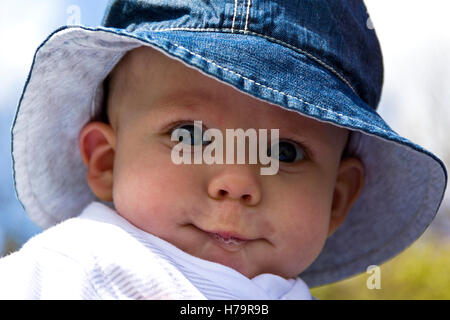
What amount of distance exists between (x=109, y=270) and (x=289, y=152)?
519 millimetres

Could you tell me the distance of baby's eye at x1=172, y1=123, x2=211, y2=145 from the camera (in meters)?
1.34

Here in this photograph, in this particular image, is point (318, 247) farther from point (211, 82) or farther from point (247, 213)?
point (211, 82)

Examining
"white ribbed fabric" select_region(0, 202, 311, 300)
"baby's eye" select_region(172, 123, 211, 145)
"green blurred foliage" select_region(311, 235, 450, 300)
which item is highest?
"baby's eye" select_region(172, 123, 211, 145)

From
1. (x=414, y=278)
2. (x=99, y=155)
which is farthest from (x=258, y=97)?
(x=414, y=278)

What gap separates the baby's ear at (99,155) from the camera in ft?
5.06

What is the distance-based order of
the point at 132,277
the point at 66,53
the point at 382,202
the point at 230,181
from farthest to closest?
the point at 382,202 < the point at 66,53 < the point at 230,181 < the point at 132,277

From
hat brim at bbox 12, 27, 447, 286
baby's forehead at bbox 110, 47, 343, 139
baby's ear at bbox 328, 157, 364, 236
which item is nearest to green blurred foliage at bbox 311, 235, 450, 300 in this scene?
hat brim at bbox 12, 27, 447, 286

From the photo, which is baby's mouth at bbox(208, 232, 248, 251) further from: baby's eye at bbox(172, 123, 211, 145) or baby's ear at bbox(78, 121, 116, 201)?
baby's ear at bbox(78, 121, 116, 201)

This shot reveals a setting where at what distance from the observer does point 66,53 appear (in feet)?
4.52

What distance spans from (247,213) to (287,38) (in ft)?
1.24

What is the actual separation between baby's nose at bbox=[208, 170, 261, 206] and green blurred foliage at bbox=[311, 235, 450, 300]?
192cm

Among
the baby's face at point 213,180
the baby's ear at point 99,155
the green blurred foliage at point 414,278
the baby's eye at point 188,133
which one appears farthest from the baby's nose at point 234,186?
the green blurred foliage at point 414,278

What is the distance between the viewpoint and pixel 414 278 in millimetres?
3250

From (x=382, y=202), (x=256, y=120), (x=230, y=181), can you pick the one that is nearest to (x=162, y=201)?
(x=230, y=181)
